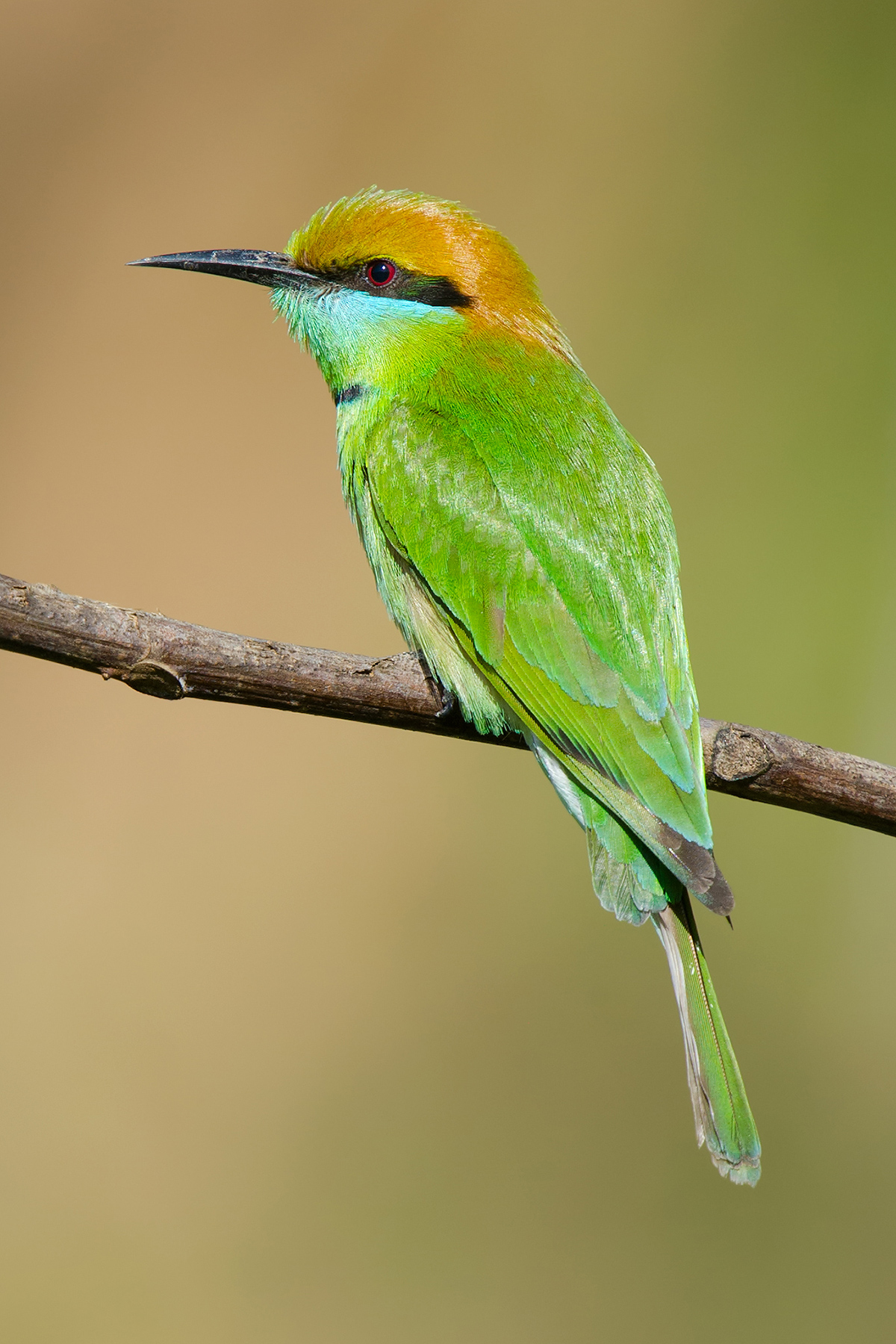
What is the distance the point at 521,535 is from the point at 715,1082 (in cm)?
85

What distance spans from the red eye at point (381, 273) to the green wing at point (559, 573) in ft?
0.93

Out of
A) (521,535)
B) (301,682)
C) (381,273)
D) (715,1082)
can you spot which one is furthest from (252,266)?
(715,1082)

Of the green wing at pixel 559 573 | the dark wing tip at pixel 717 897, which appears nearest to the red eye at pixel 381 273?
the green wing at pixel 559 573

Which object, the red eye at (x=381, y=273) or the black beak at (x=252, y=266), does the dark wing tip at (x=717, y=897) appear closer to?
the red eye at (x=381, y=273)

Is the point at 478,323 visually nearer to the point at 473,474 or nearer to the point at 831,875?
the point at 473,474

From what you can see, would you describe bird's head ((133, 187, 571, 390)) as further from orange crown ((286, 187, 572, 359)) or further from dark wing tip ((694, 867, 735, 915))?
dark wing tip ((694, 867, 735, 915))

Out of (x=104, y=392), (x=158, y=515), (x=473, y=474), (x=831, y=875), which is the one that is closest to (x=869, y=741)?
(x=831, y=875)

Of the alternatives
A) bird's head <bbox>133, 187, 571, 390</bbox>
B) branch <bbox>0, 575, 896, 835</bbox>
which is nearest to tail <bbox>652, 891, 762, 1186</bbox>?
branch <bbox>0, 575, 896, 835</bbox>

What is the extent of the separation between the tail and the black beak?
1.42 meters

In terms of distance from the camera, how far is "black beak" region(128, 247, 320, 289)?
2102mm

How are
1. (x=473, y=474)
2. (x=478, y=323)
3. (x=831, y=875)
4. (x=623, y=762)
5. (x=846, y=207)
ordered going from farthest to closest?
(x=846, y=207) → (x=831, y=875) → (x=478, y=323) → (x=473, y=474) → (x=623, y=762)

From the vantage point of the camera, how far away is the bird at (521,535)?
157cm

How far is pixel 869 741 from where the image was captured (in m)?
3.03

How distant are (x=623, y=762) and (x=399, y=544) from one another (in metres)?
0.53
